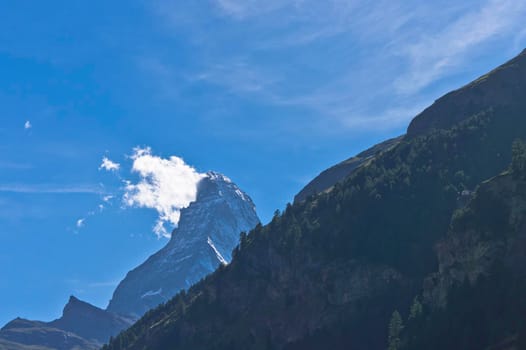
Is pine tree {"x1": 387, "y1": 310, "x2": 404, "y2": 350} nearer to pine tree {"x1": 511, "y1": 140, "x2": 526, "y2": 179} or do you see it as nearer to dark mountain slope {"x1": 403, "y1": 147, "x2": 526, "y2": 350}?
dark mountain slope {"x1": 403, "y1": 147, "x2": 526, "y2": 350}

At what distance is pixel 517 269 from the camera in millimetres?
157875

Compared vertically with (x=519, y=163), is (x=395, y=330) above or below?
below

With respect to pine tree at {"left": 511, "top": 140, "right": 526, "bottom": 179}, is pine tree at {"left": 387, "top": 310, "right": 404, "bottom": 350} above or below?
below

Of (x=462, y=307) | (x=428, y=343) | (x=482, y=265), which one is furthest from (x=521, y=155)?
(x=428, y=343)

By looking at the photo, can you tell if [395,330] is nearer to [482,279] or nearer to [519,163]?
[482,279]

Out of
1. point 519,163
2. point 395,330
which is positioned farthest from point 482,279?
point 519,163

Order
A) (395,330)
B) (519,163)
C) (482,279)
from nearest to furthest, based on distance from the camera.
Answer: (482,279)
(395,330)
(519,163)

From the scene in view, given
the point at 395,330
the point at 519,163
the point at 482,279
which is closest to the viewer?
the point at 482,279

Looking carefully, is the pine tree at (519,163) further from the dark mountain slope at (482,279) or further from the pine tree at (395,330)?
the pine tree at (395,330)

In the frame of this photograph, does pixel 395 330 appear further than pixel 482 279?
Yes

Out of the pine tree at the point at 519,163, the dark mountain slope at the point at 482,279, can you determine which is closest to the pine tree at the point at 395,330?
the dark mountain slope at the point at 482,279

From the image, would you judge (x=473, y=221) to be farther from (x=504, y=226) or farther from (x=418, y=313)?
(x=418, y=313)

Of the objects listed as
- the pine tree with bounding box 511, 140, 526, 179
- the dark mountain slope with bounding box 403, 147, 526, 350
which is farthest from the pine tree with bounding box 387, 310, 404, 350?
the pine tree with bounding box 511, 140, 526, 179

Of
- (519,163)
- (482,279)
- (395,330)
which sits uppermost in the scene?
(519,163)
